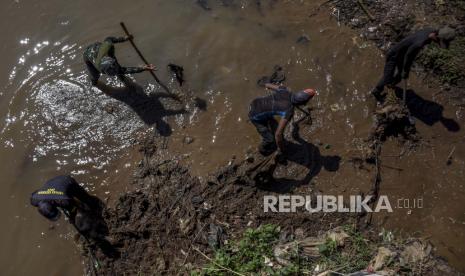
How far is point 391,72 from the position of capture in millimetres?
6496

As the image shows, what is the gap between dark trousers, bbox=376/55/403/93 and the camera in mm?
6340

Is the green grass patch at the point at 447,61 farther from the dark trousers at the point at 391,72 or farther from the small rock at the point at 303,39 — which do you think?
the small rock at the point at 303,39

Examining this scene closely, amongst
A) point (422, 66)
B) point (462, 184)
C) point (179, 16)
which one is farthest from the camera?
point (179, 16)

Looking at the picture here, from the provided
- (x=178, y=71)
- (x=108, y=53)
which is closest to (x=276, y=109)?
(x=178, y=71)

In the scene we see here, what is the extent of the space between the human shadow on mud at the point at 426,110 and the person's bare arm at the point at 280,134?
2510mm

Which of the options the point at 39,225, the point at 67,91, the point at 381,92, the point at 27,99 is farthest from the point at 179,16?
the point at 39,225

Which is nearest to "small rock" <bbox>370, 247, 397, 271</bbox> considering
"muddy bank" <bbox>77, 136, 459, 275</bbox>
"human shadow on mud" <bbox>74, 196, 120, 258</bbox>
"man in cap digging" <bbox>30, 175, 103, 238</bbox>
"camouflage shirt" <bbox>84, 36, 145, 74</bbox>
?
"muddy bank" <bbox>77, 136, 459, 275</bbox>

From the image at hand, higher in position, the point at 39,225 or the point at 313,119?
the point at 39,225

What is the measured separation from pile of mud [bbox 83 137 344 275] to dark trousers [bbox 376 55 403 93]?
A: 7.84 feet

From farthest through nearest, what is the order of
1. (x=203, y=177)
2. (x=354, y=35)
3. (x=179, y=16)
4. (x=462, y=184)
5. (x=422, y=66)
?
(x=179, y=16) < (x=354, y=35) < (x=422, y=66) < (x=203, y=177) < (x=462, y=184)

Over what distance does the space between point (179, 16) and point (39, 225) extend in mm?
4960

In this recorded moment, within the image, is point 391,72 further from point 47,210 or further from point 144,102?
point 47,210

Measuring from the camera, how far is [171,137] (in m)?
7.27

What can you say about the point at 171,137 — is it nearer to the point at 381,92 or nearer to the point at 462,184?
the point at 381,92
